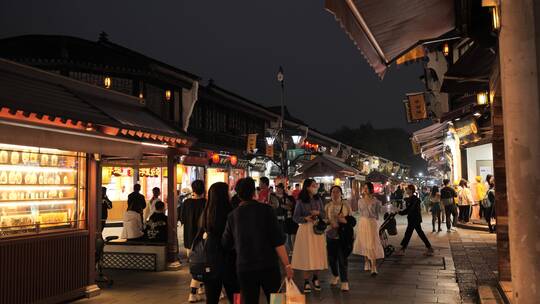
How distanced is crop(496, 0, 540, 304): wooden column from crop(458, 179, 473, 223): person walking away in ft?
49.8

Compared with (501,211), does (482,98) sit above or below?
above

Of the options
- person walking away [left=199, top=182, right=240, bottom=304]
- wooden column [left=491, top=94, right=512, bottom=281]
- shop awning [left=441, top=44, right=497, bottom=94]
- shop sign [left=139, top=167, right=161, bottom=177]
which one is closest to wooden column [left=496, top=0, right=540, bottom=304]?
shop awning [left=441, top=44, right=497, bottom=94]

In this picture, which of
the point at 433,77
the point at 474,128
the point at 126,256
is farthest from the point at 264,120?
the point at 126,256

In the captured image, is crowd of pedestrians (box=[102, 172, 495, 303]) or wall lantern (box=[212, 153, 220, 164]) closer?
crowd of pedestrians (box=[102, 172, 495, 303])

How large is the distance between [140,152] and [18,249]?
2.78 meters

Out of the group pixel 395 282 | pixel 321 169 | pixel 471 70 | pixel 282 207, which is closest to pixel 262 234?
pixel 395 282

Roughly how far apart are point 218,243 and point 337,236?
3.69 metres

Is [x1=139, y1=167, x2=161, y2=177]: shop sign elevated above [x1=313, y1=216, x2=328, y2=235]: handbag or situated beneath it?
elevated above

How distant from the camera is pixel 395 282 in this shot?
30.6 ft

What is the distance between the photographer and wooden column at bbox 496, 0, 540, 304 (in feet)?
13.9

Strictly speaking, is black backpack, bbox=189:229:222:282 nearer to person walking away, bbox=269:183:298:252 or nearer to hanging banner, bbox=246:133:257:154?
person walking away, bbox=269:183:298:252

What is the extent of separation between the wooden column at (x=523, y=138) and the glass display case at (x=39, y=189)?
6.96 metres

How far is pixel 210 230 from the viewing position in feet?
18.9

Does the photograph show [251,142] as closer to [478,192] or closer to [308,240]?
[478,192]
